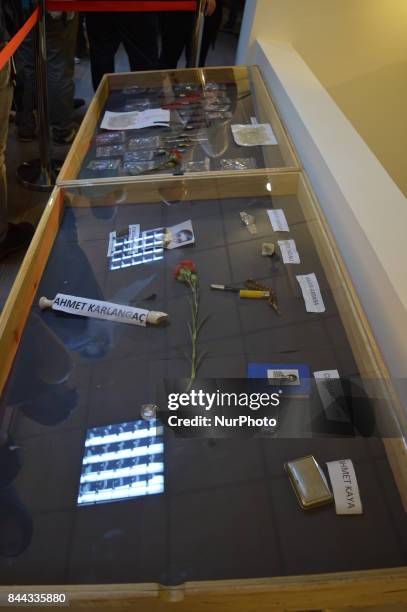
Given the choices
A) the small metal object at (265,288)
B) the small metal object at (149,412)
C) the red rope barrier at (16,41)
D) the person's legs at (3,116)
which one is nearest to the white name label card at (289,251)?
the small metal object at (265,288)

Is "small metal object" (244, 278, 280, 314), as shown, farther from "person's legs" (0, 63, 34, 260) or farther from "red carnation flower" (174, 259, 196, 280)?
"person's legs" (0, 63, 34, 260)

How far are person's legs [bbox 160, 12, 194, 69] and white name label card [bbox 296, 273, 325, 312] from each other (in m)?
2.48

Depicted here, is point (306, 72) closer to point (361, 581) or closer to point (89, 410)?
point (89, 410)

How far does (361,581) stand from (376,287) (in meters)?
0.64

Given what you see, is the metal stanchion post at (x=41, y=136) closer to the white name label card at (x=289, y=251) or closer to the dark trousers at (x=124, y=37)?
the dark trousers at (x=124, y=37)

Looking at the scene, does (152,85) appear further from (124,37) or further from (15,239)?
(15,239)

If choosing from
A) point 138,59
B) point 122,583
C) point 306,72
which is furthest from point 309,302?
point 138,59

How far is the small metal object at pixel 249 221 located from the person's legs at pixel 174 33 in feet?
6.96

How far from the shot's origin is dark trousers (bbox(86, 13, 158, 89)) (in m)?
2.72

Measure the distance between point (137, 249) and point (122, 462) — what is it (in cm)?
73

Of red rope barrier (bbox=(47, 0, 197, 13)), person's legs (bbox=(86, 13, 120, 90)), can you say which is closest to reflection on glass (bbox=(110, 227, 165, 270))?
red rope barrier (bbox=(47, 0, 197, 13))

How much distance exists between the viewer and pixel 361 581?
2.24 feet

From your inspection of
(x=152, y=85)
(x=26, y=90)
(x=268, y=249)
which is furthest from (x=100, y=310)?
(x=26, y=90)

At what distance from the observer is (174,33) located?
2949 millimetres
